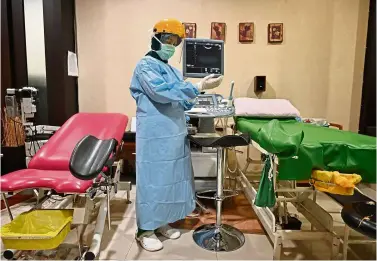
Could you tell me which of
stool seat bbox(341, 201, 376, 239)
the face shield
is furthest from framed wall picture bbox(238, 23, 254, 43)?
stool seat bbox(341, 201, 376, 239)

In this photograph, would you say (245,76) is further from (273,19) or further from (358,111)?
(358,111)

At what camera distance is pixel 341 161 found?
1.55 metres

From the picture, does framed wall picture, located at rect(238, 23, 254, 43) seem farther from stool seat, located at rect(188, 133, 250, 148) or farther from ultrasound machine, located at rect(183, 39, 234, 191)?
stool seat, located at rect(188, 133, 250, 148)

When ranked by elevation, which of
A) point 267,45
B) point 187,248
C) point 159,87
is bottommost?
point 187,248

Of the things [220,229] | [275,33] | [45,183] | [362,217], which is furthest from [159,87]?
[275,33]

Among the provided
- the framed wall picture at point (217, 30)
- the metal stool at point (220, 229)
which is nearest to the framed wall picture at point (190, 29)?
the framed wall picture at point (217, 30)

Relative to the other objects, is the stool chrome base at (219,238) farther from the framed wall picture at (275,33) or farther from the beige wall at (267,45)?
the framed wall picture at (275,33)

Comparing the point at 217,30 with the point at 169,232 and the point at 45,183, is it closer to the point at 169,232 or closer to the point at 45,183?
the point at 169,232

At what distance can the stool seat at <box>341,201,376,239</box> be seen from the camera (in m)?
1.31

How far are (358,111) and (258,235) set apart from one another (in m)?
2.30

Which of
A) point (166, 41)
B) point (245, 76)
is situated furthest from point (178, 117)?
point (245, 76)

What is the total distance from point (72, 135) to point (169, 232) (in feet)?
3.97

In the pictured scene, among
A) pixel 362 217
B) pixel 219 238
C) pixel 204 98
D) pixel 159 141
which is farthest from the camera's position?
pixel 204 98

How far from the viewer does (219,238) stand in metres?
2.17
